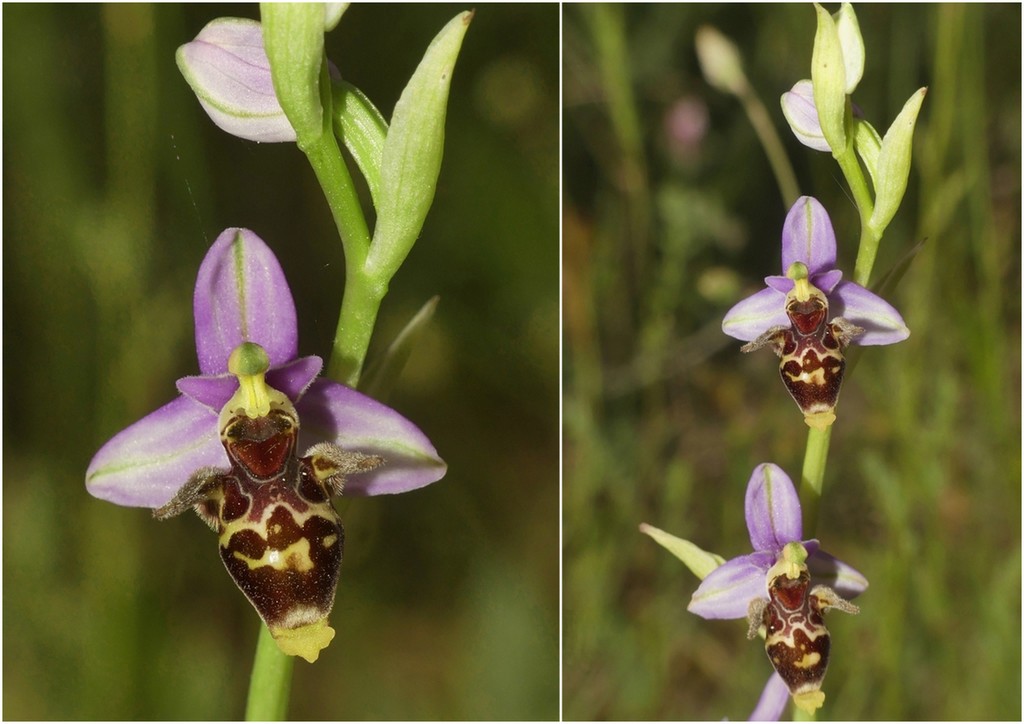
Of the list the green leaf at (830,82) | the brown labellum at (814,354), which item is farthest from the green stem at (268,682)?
the green leaf at (830,82)

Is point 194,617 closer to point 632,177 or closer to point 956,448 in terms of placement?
point 632,177

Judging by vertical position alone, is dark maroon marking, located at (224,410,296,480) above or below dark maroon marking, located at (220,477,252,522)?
above

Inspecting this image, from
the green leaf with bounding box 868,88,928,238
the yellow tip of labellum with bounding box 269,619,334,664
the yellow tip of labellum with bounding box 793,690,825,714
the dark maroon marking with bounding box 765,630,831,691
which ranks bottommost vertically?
the yellow tip of labellum with bounding box 793,690,825,714

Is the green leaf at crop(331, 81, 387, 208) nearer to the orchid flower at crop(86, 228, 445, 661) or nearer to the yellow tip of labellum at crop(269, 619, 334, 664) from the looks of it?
the orchid flower at crop(86, 228, 445, 661)

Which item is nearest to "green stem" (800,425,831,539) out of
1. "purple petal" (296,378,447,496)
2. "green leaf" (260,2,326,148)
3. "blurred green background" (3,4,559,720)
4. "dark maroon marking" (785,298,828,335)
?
"dark maroon marking" (785,298,828,335)

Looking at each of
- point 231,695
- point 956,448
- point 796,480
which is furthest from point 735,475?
point 231,695

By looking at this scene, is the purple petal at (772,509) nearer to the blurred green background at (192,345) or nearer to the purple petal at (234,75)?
the purple petal at (234,75)

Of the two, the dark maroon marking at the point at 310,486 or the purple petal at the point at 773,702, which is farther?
the purple petal at the point at 773,702
